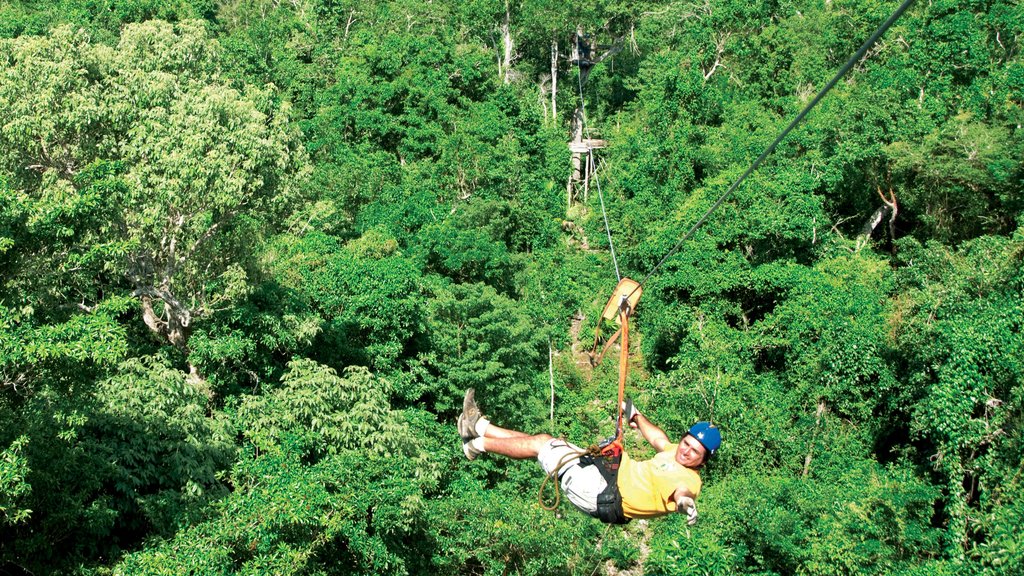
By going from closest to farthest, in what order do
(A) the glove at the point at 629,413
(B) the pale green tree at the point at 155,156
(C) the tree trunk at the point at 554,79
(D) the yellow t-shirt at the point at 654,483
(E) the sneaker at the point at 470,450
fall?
1. (D) the yellow t-shirt at the point at 654,483
2. (A) the glove at the point at 629,413
3. (E) the sneaker at the point at 470,450
4. (B) the pale green tree at the point at 155,156
5. (C) the tree trunk at the point at 554,79

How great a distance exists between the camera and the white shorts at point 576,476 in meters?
5.57

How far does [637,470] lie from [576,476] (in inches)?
17.0

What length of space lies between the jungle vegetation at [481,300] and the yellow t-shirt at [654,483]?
4.56 metres

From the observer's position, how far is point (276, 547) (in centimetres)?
920

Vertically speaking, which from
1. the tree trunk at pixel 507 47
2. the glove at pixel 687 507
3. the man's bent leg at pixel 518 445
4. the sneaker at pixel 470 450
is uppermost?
the glove at pixel 687 507

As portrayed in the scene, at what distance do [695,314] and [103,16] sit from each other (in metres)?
20.9

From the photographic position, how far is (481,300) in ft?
51.7


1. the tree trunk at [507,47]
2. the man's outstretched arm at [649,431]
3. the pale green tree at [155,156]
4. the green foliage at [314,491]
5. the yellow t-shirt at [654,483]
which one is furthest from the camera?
the tree trunk at [507,47]

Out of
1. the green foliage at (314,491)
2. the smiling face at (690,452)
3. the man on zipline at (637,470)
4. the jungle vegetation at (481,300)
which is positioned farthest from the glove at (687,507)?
the green foliage at (314,491)

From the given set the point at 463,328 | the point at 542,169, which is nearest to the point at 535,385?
the point at 463,328

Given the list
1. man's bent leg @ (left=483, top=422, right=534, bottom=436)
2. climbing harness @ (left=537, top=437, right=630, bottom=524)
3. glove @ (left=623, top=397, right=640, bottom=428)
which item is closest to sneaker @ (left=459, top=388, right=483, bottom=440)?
man's bent leg @ (left=483, top=422, right=534, bottom=436)

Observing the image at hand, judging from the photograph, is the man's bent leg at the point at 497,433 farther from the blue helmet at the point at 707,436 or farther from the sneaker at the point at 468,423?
the blue helmet at the point at 707,436

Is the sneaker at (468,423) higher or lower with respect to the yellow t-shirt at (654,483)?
lower

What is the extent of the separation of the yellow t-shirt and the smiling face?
0.04 metres
